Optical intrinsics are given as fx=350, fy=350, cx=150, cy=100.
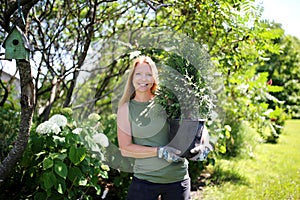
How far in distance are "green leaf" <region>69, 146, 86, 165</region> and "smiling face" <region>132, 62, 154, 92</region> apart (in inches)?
27.5

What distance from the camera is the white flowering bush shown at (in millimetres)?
2430

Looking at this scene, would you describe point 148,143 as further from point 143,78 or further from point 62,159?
point 62,159

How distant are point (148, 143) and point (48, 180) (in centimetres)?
79

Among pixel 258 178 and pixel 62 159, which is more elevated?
pixel 62 159

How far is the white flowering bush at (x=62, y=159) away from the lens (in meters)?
2.43

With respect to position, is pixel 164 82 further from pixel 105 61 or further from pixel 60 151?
pixel 105 61

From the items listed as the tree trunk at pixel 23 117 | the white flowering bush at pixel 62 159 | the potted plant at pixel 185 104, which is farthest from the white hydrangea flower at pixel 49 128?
the potted plant at pixel 185 104

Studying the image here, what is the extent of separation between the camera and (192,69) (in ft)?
6.89

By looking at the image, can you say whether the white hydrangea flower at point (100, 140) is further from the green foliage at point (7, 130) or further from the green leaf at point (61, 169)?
the green foliage at point (7, 130)

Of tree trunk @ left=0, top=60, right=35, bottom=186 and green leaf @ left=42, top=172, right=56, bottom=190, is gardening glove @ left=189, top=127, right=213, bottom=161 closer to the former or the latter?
green leaf @ left=42, top=172, right=56, bottom=190

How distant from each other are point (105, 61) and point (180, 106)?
7.73 ft

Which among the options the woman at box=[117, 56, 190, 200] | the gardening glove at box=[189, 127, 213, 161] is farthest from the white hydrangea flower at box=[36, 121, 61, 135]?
the gardening glove at box=[189, 127, 213, 161]

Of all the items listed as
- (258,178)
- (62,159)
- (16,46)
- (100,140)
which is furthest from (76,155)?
(258,178)

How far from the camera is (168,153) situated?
2000 mm
